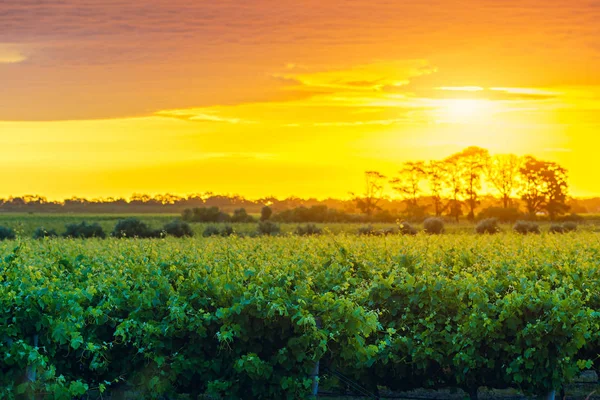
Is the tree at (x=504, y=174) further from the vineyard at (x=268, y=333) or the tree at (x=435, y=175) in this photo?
the vineyard at (x=268, y=333)

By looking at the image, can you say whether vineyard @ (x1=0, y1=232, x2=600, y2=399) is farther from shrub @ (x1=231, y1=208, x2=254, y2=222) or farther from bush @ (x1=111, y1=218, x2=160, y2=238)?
shrub @ (x1=231, y1=208, x2=254, y2=222)

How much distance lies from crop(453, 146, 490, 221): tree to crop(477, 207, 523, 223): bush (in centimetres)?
508

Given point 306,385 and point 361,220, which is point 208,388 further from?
point 361,220

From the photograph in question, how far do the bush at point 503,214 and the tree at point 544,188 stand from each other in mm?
4327

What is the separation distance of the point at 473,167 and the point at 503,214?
31.5 feet

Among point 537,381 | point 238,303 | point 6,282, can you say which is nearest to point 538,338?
point 537,381

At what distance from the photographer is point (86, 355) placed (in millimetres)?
12586

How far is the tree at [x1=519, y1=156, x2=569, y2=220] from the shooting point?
80.4 meters

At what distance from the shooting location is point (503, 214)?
75.6 m

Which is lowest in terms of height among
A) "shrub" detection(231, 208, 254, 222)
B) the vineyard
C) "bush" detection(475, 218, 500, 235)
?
the vineyard

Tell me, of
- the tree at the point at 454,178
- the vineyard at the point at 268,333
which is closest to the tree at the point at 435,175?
the tree at the point at 454,178

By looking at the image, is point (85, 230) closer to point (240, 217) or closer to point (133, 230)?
point (133, 230)

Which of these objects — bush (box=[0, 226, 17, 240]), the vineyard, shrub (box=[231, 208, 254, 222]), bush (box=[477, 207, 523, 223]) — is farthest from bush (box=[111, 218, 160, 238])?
the vineyard

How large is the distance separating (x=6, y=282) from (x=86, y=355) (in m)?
1.81
